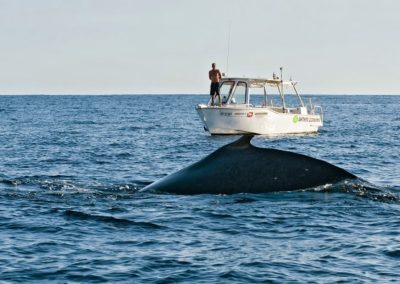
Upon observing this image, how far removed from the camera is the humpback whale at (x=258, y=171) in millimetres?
13938

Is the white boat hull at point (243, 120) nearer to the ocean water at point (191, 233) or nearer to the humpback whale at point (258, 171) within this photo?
the ocean water at point (191, 233)

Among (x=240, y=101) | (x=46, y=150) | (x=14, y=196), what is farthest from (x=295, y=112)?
(x=14, y=196)

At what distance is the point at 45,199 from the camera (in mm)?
15562

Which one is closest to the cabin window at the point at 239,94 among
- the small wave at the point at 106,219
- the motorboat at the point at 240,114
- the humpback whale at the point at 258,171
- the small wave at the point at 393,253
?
the motorboat at the point at 240,114

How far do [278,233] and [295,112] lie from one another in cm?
3020

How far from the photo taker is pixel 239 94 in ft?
126

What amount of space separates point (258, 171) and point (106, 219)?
9.85 feet
